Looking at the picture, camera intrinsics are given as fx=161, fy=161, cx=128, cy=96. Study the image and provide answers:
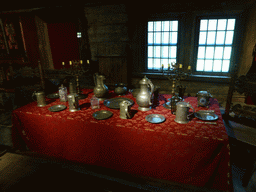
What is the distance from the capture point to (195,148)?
1672 millimetres

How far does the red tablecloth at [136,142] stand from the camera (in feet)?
5.42

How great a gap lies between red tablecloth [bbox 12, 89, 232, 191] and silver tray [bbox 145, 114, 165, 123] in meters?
0.06

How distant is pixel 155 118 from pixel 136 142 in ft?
1.32

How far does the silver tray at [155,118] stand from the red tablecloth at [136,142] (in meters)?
0.06

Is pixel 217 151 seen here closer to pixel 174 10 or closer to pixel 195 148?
pixel 195 148

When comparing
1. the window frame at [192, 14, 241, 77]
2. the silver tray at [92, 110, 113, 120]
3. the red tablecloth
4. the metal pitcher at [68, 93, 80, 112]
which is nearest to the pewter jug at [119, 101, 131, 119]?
the red tablecloth

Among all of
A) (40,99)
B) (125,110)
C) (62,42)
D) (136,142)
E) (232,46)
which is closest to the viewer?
(136,142)

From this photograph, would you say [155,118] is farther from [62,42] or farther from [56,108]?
[62,42]

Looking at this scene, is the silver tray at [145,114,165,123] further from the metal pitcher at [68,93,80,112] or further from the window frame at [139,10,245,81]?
the window frame at [139,10,245,81]

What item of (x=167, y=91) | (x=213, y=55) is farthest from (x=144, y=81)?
(x=213, y=55)

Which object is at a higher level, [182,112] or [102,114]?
[182,112]

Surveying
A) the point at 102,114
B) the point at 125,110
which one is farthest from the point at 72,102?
the point at 125,110

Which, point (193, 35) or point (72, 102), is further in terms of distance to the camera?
point (193, 35)

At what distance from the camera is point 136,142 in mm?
1848
